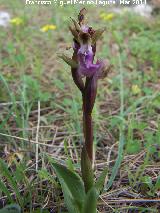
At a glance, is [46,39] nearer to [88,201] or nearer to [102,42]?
[102,42]

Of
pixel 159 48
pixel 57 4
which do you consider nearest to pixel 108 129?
Result: pixel 159 48

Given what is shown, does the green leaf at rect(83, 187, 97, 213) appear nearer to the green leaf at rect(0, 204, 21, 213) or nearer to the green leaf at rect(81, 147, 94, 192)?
the green leaf at rect(81, 147, 94, 192)

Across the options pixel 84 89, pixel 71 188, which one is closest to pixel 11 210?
pixel 71 188

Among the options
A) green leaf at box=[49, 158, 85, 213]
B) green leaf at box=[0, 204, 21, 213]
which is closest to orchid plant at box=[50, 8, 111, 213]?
green leaf at box=[49, 158, 85, 213]

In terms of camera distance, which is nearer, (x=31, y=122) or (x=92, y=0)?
(x=31, y=122)

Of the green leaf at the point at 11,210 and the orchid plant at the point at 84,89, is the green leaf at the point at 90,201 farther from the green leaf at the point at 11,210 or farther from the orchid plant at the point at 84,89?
the green leaf at the point at 11,210

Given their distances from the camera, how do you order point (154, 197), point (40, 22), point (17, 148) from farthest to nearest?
point (40, 22) → point (17, 148) → point (154, 197)

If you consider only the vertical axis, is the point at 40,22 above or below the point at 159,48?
above

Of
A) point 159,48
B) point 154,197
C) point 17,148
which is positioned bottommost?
point 154,197
